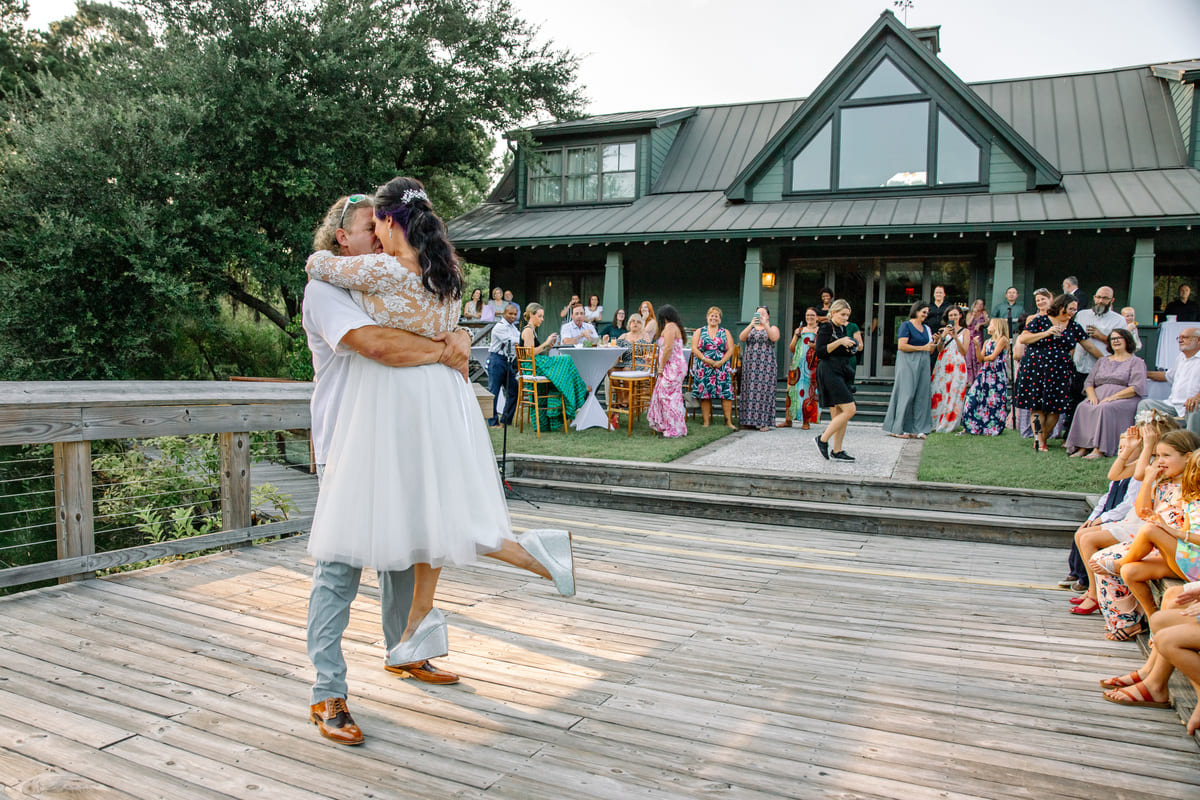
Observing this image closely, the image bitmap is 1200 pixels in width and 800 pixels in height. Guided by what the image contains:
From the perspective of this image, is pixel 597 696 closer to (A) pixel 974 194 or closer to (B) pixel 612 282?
(B) pixel 612 282

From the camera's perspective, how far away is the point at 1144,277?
12.0 metres

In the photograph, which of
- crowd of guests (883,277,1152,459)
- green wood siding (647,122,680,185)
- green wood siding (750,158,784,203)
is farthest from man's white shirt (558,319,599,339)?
green wood siding (647,122,680,185)

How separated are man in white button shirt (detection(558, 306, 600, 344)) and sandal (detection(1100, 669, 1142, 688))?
910 centimetres

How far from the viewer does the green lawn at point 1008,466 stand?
6879mm

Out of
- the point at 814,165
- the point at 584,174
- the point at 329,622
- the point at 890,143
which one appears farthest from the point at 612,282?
the point at 329,622

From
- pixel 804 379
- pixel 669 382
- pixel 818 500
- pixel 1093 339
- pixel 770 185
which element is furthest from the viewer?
pixel 770 185

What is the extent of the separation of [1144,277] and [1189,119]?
12.2ft

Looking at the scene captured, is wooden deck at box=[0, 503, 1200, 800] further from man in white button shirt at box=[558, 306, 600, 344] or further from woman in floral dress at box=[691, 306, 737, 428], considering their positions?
man in white button shirt at box=[558, 306, 600, 344]

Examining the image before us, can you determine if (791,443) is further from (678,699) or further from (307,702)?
(307,702)

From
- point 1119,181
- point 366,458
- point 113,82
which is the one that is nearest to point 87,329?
point 113,82

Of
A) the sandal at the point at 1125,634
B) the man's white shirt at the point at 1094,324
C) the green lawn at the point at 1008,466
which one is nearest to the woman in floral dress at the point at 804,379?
the green lawn at the point at 1008,466

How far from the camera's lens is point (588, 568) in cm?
494

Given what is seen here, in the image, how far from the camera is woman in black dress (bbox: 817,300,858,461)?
321 inches

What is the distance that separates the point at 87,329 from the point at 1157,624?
1535 centimetres
